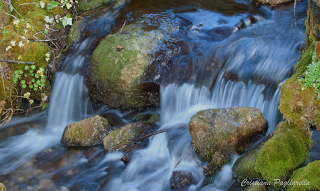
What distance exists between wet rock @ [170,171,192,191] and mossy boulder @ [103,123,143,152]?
4.68 feet

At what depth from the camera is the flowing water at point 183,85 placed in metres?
4.66

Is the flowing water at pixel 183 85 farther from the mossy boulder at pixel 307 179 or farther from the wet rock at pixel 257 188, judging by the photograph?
the mossy boulder at pixel 307 179

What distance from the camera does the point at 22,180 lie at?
4.73 m

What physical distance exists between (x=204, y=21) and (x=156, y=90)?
2.70 m

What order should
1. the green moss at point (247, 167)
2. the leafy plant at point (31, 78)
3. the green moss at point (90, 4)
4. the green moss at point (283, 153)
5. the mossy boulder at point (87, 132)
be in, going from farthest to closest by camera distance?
the green moss at point (90, 4) < the leafy plant at point (31, 78) < the mossy boulder at point (87, 132) < the green moss at point (247, 167) < the green moss at point (283, 153)

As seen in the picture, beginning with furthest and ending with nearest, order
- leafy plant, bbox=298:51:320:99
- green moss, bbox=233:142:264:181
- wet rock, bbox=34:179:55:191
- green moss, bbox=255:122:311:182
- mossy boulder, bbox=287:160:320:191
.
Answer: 1. wet rock, bbox=34:179:55:191
2. green moss, bbox=233:142:264:181
3. leafy plant, bbox=298:51:320:99
4. green moss, bbox=255:122:311:182
5. mossy boulder, bbox=287:160:320:191

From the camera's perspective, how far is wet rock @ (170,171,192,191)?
4.04 m

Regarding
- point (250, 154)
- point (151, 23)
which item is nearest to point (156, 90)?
point (151, 23)

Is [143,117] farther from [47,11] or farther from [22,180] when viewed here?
[47,11]

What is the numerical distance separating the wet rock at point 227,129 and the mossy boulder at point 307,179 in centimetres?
106

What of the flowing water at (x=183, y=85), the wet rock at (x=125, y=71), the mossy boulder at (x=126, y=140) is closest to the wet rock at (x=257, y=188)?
the flowing water at (x=183, y=85)

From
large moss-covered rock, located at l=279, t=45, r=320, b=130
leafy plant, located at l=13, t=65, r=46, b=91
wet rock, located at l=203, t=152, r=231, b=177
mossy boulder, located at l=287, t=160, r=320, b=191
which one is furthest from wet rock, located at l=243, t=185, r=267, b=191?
leafy plant, located at l=13, t=65, r=46, b=91

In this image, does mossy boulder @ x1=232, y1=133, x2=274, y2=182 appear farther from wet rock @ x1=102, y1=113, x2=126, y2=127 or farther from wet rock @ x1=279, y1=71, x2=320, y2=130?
wet rock @ x1=102, y1=113, x2=126, y2=127

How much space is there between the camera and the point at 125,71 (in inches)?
232
